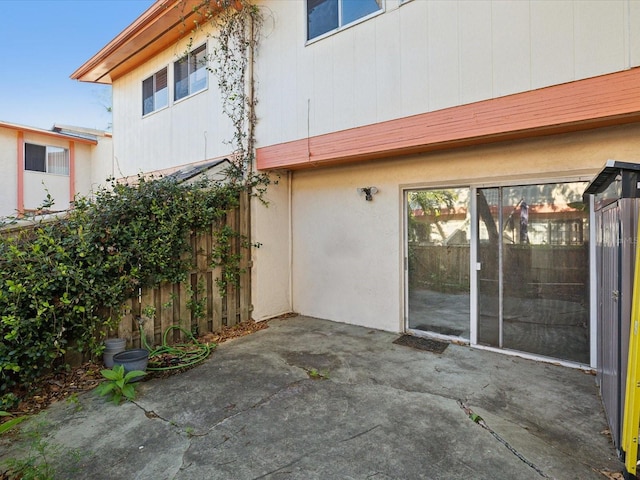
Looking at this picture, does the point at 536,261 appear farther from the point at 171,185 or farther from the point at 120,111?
the point at 120,111

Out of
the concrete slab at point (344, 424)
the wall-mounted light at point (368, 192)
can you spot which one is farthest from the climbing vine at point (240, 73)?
the concrete slab at point (344, 424)

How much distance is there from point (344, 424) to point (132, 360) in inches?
100

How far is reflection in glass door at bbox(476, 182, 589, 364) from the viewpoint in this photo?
4129mm

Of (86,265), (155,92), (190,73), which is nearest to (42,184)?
(155,92)

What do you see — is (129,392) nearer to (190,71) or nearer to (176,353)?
(176,353)

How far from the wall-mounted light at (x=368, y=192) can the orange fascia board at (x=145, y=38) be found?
421cm

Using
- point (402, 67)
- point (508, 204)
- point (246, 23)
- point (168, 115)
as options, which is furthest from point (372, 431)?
point (168, 115)

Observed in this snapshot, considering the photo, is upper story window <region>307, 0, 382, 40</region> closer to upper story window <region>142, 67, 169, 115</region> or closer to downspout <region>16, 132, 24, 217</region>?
upper story window <region>142, 67, 169, 115</region>

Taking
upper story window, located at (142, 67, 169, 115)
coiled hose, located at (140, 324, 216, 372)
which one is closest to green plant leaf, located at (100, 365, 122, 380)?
coiled hose, located at (140, 324, 216, 372)

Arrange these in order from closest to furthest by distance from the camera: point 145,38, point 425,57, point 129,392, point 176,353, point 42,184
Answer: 1. point 129,392
2. point 425,57
3. point 176,353
4. point 145,38
5. point 42,184

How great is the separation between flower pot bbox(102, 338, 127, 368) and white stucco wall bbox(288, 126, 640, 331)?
3.34m

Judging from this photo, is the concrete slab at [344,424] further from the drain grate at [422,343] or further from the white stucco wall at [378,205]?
the white stucco wall at [378,205]

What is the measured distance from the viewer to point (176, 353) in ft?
15.0

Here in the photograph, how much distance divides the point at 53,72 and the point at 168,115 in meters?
16.6
